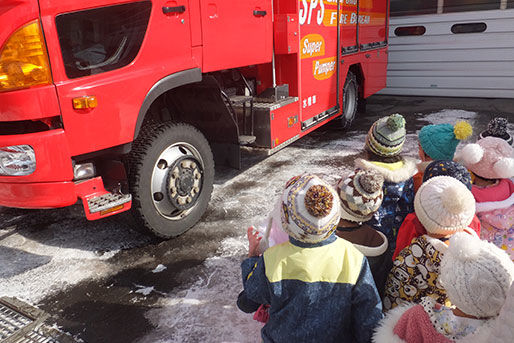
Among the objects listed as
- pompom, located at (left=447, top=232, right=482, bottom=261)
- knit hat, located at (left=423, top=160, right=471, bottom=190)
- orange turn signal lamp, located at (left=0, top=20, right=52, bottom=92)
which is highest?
orange turn signal lamp, located at (left=0, top=20, right=52, bottom=92)

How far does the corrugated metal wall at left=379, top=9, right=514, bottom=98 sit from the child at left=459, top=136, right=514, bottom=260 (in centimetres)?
759

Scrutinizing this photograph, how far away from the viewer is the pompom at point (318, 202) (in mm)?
1521

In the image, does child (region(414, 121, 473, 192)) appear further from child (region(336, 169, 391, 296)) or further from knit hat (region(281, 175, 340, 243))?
knit hat (region(281, 175, 340, 243))

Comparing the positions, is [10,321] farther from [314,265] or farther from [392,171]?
[392,171]

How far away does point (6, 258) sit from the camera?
3.61 metres

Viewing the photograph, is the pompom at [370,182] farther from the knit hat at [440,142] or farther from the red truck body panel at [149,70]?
the red truck body panel at [149,70]

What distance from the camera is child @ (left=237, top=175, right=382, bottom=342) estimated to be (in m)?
1.56

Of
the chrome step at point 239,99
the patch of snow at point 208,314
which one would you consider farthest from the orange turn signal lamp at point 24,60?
the chrome step at point 239,99

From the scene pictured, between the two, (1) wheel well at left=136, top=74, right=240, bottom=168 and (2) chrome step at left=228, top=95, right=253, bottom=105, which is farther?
(2) chrome step at left=228, top=95, right=253, bottom=105

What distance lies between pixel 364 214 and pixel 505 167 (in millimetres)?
1029

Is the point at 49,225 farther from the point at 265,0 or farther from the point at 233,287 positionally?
the point at 265,0

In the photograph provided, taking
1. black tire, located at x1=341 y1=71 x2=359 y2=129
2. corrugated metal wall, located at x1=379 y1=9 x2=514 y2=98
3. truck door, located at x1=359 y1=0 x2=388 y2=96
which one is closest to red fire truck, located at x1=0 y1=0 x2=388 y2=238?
black tire, located at x1=341 y1=71 x2=359 y2=129

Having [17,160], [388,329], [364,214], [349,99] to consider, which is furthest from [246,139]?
[349,99]

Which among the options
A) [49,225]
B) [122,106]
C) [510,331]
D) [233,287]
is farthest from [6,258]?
[510,331]
